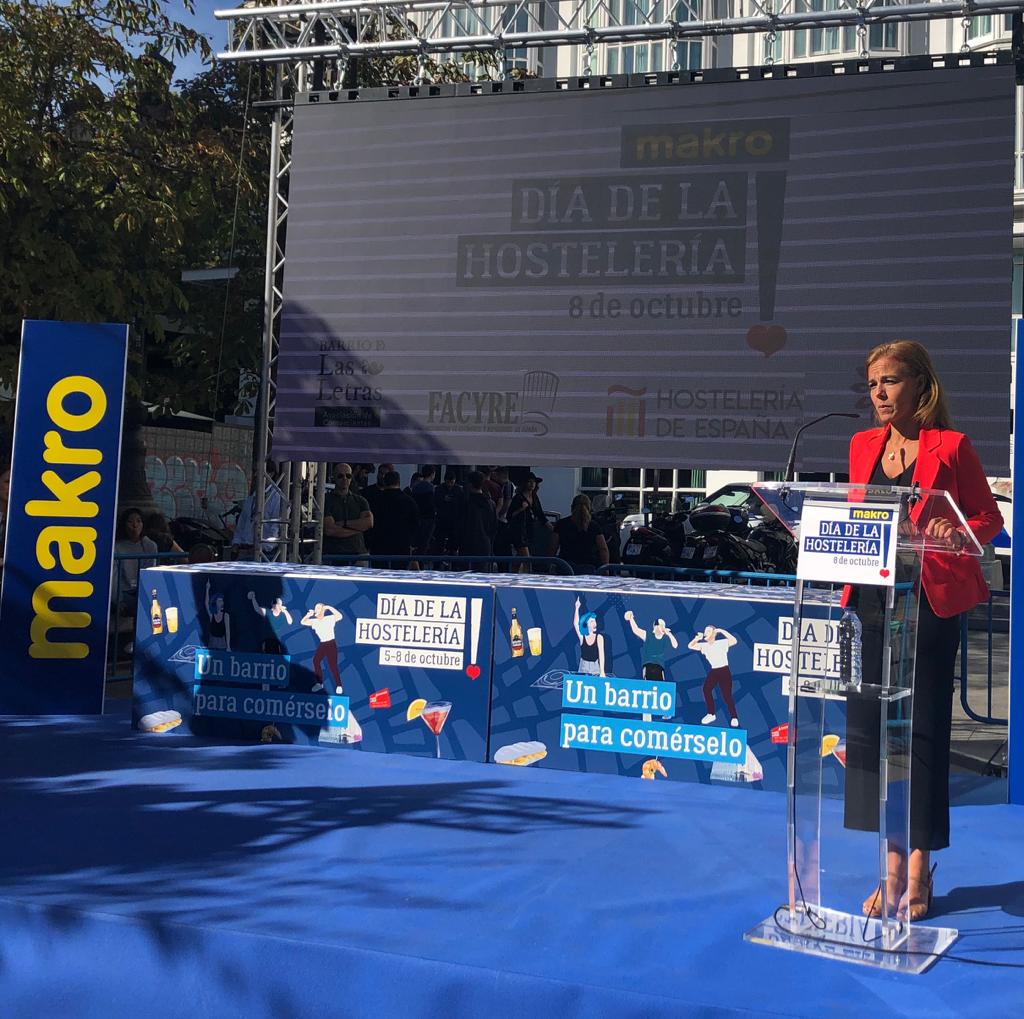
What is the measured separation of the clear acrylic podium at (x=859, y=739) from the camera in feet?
12.2

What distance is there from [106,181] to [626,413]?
8553 mm

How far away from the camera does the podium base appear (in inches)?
143

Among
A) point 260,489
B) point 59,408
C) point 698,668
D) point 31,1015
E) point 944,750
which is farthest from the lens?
point 260,489

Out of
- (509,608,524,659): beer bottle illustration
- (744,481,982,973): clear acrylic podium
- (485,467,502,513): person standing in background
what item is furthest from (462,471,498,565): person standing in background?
(744,481,982,973): clear acrylic podium

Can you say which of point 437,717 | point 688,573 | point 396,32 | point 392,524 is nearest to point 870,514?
point 437,717

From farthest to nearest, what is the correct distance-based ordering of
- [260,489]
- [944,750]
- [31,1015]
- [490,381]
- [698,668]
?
[260,489]
[490,381]
[698,668]
[944,750]
[31,1015]

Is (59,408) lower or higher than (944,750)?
higher

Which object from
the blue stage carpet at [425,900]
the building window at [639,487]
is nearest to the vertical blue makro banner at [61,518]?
the blue stage carpet at [425,900]

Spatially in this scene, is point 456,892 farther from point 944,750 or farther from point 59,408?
point 59,408

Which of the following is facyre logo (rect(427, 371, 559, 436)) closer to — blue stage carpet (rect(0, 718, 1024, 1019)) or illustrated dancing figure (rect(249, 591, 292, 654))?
illustrated dancing figure (rect(249, 591, 292, 654))

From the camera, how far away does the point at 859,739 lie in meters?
3.85

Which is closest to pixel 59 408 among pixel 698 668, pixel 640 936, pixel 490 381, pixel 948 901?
pixel 490 381

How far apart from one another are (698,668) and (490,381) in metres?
3.32

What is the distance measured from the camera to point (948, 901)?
4.32 m
